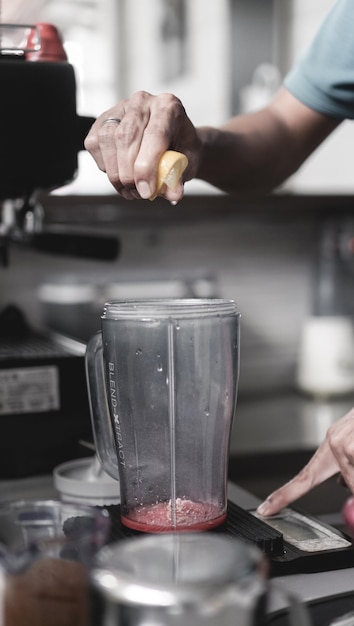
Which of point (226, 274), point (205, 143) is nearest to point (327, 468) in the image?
point (205, 143)

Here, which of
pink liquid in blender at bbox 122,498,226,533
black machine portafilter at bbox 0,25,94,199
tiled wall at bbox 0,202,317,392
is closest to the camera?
pink liquid in blender at bbox 122,498,226,533

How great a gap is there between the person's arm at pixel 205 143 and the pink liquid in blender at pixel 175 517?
9.7 inches

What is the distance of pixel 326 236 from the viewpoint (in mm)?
2162

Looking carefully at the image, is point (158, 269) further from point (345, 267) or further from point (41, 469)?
point (41, 469)

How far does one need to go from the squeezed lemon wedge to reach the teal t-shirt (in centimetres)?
57

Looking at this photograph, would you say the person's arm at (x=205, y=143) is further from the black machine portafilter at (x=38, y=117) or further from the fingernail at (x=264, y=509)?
the fingernail at (x=264, y=509)

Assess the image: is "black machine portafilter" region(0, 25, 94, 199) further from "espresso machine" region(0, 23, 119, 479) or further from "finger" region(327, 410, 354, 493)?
"finger" region(327, 410, 354, 493)

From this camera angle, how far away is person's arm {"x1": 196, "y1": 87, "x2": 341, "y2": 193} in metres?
1.12

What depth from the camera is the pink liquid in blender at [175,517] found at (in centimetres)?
61

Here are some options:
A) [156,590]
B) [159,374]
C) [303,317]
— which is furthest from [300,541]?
[303,317]

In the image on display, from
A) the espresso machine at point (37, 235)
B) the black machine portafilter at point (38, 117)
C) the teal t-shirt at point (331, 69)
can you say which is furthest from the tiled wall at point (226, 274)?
the black machine portafilter at point (38, 117)

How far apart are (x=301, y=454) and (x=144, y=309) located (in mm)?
653

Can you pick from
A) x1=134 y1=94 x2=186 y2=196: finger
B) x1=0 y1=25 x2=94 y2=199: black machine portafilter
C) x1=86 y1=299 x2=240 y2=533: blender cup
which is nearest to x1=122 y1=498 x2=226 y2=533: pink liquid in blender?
x1=86 y1=299 x2=240 y2=533: blender cup

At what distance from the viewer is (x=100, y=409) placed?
69 centimetres
